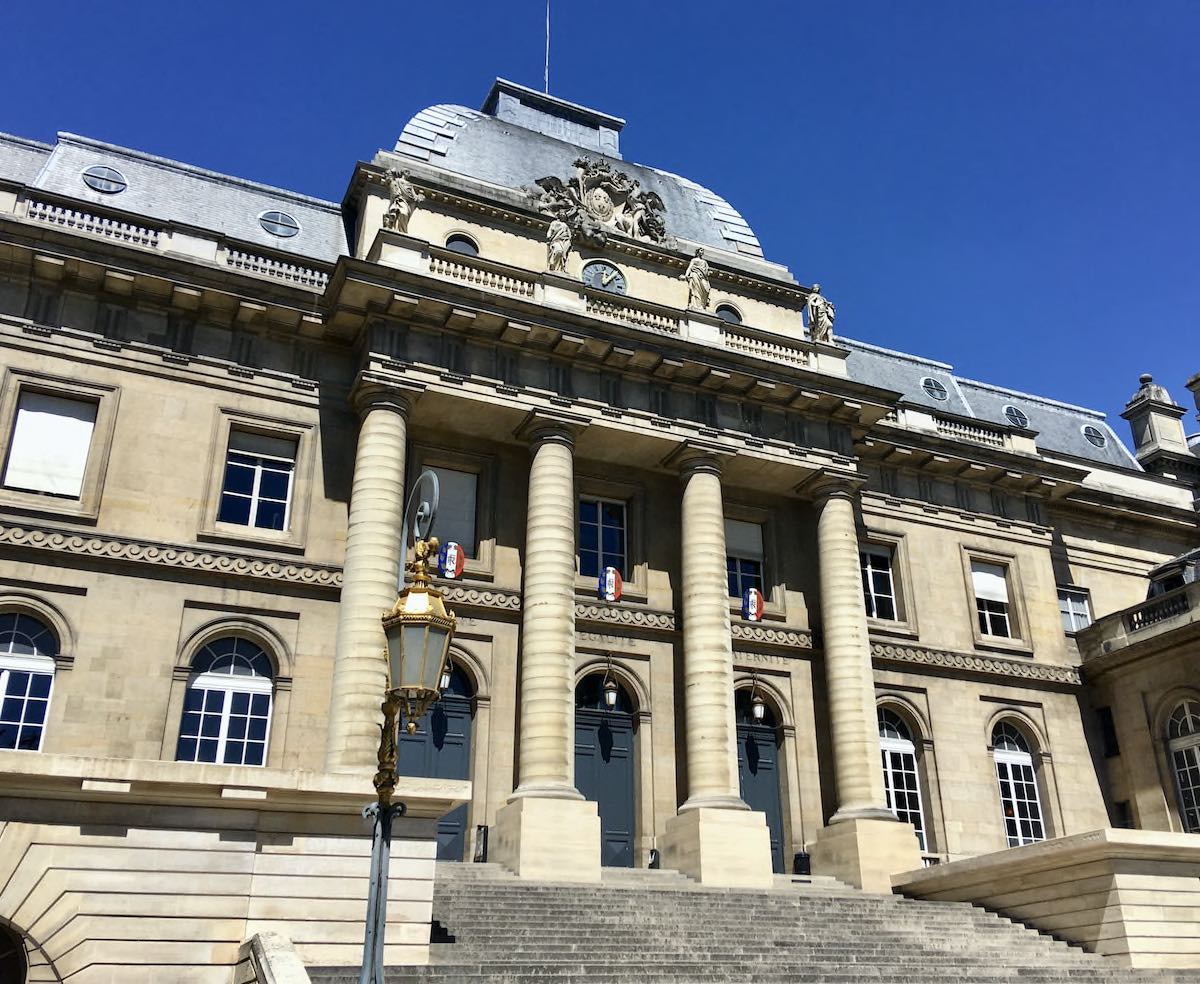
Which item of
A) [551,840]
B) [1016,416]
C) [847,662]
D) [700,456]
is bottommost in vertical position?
[551,840]

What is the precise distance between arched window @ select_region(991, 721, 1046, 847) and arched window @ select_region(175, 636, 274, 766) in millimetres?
17239

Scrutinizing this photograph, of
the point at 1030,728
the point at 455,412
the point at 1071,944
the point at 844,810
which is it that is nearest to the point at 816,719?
the point at 844,810

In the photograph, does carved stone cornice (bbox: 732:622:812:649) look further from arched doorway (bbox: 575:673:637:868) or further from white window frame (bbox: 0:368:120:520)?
white window frame (bbox: 0:368:120:520)

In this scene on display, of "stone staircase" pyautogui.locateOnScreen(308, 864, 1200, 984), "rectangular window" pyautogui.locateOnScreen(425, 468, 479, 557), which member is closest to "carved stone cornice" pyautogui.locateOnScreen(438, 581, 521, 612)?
"rectangular window" pyautogui.locateOnScreen(425, 468, 479, 557)

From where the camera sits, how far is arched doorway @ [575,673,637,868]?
901 inches

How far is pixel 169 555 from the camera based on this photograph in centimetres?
2062

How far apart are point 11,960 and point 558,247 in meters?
17.0

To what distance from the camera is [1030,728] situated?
1106 inches

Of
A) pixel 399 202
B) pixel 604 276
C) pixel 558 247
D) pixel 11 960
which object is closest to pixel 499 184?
pixel 604 276

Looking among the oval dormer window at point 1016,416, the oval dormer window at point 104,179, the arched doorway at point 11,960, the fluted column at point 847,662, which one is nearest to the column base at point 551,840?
the fluted column at point 847,662

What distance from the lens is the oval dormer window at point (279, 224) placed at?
26.4 meters

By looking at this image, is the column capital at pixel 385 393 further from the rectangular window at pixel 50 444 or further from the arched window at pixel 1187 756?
the arched window at pixel 1187 756

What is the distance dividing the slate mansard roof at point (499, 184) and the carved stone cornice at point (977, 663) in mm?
6759

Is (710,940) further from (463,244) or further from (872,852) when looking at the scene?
(463,244)
